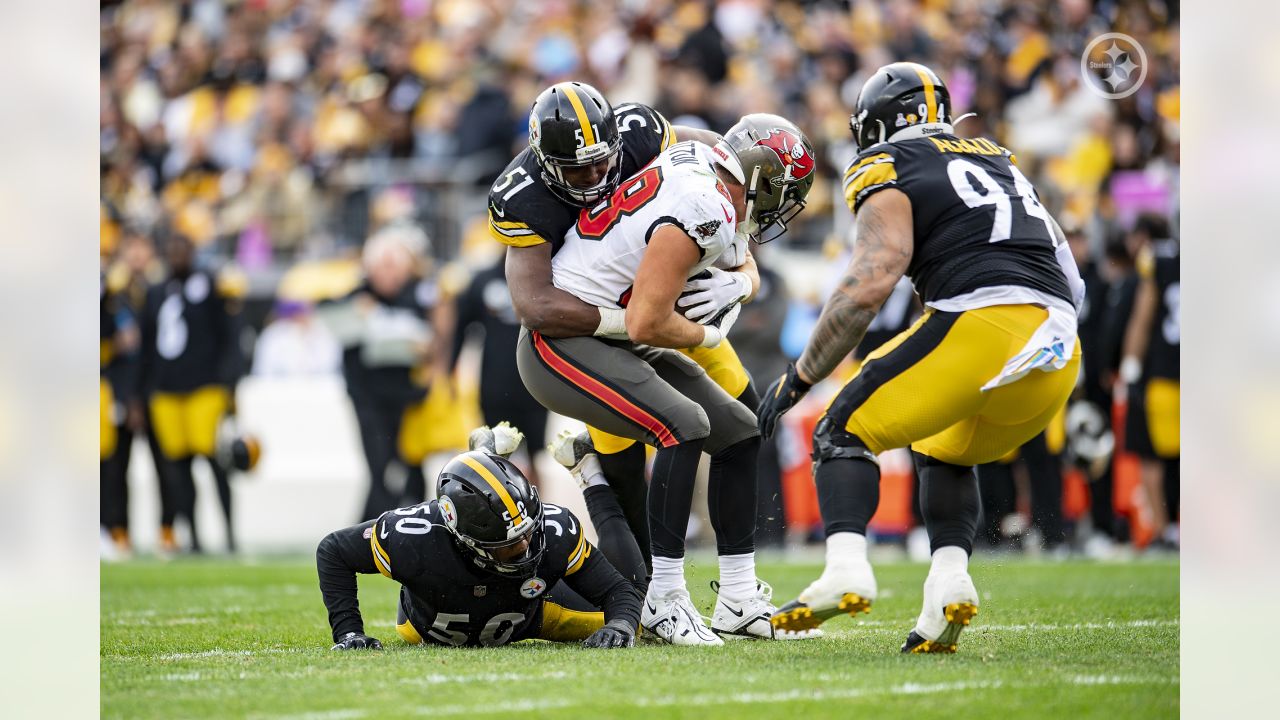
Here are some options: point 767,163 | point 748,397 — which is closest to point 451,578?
point 748,397

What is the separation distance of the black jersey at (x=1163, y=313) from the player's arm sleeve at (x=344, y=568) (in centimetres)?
651

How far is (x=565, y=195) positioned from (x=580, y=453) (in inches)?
40.5

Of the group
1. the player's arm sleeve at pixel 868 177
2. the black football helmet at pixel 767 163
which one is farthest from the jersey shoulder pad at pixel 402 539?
the player's arm sleeve at pixel 868 177

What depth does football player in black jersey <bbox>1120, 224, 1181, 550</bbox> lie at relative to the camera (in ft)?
32.3

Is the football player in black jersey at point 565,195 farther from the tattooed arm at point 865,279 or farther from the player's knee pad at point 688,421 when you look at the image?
the tattooed arm at point 865,279

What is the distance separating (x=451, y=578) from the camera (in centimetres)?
491

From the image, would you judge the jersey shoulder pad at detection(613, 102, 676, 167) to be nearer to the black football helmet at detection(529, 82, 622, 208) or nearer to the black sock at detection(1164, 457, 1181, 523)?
the black football helmet at detection(529, 82, 622, 208)

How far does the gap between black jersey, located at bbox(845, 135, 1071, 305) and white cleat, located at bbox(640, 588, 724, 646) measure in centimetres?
137

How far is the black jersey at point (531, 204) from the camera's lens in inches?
208

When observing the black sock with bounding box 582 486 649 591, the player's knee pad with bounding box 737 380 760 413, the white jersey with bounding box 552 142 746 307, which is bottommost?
the black sock with bounding box 582 486 649 591

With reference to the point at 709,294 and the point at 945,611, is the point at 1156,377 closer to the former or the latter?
the point at 709,294

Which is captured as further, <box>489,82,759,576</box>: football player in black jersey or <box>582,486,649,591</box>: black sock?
<box>582,486,649,591</box>: black sock

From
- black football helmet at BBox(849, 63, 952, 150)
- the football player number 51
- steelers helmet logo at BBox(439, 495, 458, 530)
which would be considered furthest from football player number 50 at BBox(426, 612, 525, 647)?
black football helmet at BBox(849, 63, 952, 150)
